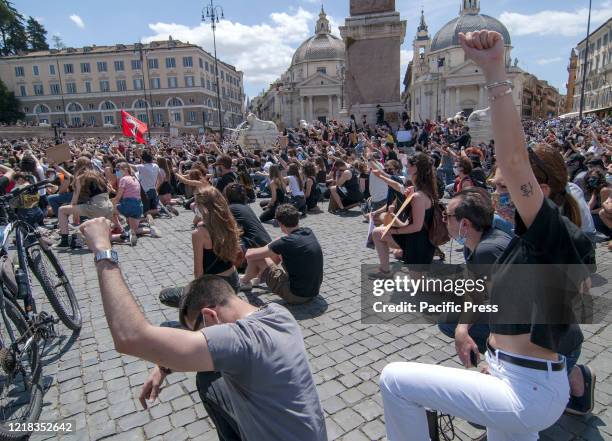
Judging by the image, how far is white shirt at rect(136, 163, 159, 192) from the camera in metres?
10.9

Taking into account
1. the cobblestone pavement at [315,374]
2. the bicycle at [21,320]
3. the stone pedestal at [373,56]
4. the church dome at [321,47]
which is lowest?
the cobblestone pavement at [315,374]

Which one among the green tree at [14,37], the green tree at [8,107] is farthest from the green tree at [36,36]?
the green tree at [8,107]

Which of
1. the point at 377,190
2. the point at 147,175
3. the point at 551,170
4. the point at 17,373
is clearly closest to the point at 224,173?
the point at 147,175

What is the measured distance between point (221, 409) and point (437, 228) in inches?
153

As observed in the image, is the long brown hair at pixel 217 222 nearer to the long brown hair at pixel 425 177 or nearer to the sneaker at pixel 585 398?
the long brown hair at pixel 425 177

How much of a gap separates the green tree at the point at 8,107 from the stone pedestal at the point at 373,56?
249 feet

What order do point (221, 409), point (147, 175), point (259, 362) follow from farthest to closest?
point (147, 175)
point (221, 409)
point (259, 362)

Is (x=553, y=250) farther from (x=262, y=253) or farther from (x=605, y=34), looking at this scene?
(x=605, y=34)

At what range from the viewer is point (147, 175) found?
1098 cm

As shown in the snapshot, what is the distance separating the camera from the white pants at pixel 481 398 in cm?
190

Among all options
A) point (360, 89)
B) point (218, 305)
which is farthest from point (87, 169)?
point (360, 89)

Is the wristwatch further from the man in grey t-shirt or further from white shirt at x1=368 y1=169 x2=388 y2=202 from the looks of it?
white shirt at x1=368 y1=169 x2=388 y2=202

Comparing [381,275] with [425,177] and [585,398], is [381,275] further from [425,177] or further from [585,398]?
[585,398]

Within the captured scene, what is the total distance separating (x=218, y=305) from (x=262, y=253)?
329 centimetres
